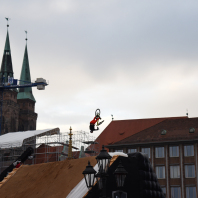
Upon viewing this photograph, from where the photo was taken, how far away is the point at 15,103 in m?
116

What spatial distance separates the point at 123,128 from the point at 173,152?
59.2 feet

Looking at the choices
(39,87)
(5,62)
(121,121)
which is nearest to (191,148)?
(121,121)

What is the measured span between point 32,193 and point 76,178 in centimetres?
319

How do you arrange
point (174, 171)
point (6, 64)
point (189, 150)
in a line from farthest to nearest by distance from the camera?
point (6, 64) → point (189, 150) → point (174, 171)

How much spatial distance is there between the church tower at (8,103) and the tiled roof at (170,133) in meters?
46.8

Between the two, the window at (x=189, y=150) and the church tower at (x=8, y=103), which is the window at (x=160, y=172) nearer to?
the window at (x=189, y=150)

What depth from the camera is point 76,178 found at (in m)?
27.7

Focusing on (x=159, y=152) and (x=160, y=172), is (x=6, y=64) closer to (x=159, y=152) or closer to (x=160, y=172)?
(x=159, y=152)

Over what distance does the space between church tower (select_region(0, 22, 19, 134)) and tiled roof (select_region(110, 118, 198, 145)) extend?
46.8 meters

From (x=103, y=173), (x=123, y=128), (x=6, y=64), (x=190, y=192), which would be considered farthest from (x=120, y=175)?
(x=6, y=64)

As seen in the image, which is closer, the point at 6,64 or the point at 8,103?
the point at 8,103

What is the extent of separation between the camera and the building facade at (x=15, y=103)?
11153 centimetres

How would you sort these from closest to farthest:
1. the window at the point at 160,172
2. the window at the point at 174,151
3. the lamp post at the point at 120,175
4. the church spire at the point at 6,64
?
the lamp post at the point at 120,175 → the window at the point at 160,172 → the window at the point at 174,151 → the church spire at the point at 6,64

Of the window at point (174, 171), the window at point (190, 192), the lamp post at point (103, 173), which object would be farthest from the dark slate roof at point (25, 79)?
the lamp post at point (103, 173)
